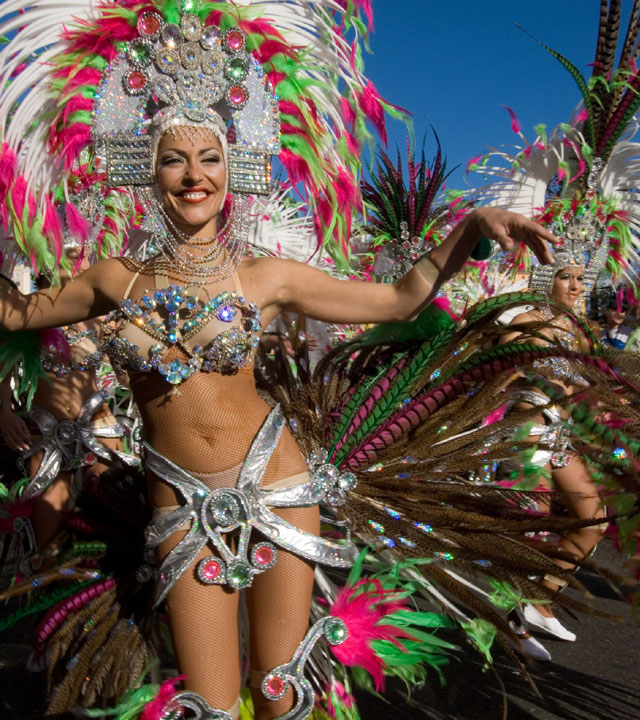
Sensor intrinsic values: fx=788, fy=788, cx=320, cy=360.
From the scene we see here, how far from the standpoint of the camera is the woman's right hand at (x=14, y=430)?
11.2 ft

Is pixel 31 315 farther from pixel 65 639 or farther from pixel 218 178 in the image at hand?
pixel 65 639

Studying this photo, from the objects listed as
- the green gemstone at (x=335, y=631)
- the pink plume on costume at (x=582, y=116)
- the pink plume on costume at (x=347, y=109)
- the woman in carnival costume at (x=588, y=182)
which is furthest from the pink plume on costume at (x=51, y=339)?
the pink plume on costume at (x=582, y=116)

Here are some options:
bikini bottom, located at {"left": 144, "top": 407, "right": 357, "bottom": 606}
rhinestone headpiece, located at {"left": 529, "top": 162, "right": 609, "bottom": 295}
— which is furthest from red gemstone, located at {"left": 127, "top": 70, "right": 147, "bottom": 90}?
rhinestone headpiece, located at {"left": 529, "top": 162, "right": 609, "bottom": 295}

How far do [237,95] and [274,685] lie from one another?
1.71 meters

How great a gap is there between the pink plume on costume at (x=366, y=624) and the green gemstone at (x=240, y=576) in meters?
0.38

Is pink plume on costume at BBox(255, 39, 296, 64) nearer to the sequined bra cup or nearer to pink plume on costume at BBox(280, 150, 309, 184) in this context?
pink plume on costume at BBox(280, 150, 309, 184)

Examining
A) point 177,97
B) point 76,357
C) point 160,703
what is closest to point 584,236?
point 76,357

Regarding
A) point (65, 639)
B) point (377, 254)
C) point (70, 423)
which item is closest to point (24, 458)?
point (70, 423)

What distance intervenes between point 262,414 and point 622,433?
1.01 meters

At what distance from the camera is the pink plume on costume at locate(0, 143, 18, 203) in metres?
2.48

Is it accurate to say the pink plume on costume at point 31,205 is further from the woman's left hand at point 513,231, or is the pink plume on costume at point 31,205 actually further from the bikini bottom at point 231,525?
the woman's left hand at point 513,231

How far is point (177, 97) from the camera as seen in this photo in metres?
2.29

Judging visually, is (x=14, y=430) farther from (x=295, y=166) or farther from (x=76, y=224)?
(x=295, y=166)

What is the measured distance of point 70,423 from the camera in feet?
12.0
